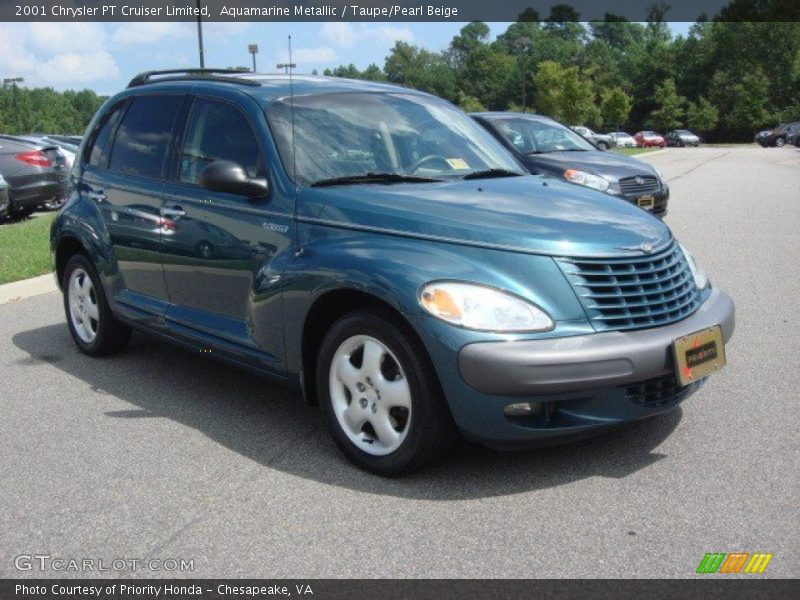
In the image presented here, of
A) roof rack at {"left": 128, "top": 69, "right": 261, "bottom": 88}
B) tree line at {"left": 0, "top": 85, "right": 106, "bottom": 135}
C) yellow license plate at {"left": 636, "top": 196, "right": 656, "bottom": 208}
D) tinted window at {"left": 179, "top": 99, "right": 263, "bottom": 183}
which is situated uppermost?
roof rack at {"left": 128, "top": 69, "right": 261, "bottom": 88}

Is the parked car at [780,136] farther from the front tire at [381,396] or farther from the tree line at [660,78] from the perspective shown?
the front tire at [381,396]

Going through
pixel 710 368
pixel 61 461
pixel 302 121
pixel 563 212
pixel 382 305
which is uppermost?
pixel 302 121

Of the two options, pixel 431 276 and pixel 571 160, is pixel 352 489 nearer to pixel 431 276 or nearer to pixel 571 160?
pixel 431 276

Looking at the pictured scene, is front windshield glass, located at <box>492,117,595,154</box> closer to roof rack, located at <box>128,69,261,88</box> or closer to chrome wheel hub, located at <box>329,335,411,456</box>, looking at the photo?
roof rack, located at <box>128,69,261,88</box>

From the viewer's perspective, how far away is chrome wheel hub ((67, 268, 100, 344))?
20.2 feet

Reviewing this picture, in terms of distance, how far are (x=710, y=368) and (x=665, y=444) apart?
1.59 feet

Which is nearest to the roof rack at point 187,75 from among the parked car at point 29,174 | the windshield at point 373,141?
the windshield at point 373,141

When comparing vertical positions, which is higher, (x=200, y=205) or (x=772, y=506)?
(x=200, y=205)

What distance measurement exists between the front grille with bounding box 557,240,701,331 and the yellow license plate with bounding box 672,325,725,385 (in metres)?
0.12

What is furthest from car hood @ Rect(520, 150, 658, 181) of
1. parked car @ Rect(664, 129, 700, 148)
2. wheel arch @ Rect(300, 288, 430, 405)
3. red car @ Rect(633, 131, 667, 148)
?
parked car @ Rect(664, 129, 700, 148)

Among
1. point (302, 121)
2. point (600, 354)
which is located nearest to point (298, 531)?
point (600, 354)

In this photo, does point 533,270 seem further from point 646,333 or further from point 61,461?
point 61,461

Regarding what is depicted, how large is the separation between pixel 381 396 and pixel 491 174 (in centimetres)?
158

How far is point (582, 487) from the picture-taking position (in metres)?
3.84
